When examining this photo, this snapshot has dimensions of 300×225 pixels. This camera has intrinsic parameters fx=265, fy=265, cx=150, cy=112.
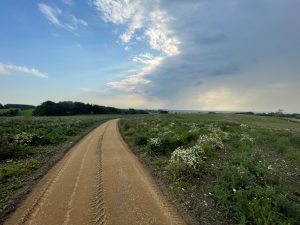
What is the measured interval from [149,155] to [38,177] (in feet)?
24.9

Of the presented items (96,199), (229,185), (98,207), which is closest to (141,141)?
(229,185)

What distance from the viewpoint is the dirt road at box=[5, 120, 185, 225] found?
7.82 m

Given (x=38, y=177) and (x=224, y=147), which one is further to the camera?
(x=224, y=147)

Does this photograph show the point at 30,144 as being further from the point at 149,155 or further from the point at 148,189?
the point at 148,189

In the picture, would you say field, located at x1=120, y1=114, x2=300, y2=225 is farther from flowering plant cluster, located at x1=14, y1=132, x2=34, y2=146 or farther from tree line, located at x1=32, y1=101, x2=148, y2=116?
tree line, located at x1=32, y1=101, x2=148, y2=116

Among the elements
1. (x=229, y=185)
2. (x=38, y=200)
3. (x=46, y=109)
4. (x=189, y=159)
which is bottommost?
(x=38, y=200)

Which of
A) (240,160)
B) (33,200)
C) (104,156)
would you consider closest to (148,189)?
(33,200)

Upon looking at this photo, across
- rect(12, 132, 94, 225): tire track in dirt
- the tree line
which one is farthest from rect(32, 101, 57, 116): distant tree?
rect(12, 132, 94, 225): tire track in dirt

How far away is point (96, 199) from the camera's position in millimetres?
9289

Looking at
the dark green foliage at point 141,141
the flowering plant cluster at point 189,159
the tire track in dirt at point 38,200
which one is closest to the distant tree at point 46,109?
the dark green foliage at point 141,141

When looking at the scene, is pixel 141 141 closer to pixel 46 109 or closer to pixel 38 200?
pixel 38 200

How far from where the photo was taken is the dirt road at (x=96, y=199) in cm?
782

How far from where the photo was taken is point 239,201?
330 inches

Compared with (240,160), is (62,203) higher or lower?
lower
